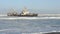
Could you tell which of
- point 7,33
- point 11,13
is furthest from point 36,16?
point 7,33

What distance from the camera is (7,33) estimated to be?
37.0 feet

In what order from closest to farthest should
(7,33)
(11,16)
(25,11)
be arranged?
1. (7,33)
2. (11,16)
3. (25,11)

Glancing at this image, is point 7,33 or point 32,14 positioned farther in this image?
point 32,14

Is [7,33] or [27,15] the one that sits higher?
[7,33]

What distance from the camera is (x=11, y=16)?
4969cm

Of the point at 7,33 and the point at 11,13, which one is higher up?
the point at 7,33

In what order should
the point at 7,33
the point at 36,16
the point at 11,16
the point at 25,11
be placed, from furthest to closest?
the point at 25,11
the point at 11,16
the point at 36,16
the point at 7,33

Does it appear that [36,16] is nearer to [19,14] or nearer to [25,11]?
[19,14]

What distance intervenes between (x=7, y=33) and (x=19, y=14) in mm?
37429

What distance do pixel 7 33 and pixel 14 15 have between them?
3916 cm

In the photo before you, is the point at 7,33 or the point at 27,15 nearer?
the point at 7,33

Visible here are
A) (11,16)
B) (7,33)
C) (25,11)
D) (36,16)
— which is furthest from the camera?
(25,11)

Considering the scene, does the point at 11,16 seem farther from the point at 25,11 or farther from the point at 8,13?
the point at 25,11

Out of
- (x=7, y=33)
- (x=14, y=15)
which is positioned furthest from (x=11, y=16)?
(x=7, y=33)
